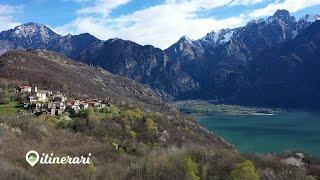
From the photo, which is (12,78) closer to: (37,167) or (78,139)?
(78,139)

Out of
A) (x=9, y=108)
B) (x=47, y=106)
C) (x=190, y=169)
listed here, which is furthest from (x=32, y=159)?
(x=47, y=106)

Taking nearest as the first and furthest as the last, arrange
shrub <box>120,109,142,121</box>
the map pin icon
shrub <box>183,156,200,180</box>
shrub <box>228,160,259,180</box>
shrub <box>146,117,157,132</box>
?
the map pin icon < shrub <box>183,156,200,180</box> < shrub <box>228,160,259,180</box> < shrub <box>146,117,157,132</box> < shrub <box>120,109,142,121</box>

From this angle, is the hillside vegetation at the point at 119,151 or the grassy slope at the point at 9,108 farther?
the grassy slope at the point at 9,108

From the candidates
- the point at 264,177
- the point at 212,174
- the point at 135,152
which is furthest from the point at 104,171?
the point at 135,152

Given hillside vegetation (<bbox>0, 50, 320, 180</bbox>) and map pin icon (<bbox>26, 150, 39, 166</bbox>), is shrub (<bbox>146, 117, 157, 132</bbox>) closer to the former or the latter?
hillside vegetation (<bbox>0, 50, 320, 180</bbox>)

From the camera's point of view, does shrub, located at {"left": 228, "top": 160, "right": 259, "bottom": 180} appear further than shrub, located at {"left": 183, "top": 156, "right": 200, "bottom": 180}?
Yes

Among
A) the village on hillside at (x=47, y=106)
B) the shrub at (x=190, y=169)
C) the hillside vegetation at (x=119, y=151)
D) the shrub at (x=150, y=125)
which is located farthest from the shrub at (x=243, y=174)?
the shrub at (x=150, y=125)

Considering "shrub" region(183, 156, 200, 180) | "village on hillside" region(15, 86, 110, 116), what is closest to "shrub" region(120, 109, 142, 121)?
"village on hillside" region(15, 86, 110, 116)

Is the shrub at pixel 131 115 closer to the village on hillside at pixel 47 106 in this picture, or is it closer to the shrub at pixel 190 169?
the village on hillside at pixel 47 106

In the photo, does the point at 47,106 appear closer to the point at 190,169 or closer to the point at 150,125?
the point at 150,125

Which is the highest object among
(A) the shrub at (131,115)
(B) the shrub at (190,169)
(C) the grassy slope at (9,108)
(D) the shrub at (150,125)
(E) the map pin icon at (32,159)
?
(C) the grassy slope at (9,108)

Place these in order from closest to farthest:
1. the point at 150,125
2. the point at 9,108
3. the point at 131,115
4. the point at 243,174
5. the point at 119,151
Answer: the point at 243,174 → the point at 119,151 → the point at 9,108 → the point at 150,125 → the point at 131,115

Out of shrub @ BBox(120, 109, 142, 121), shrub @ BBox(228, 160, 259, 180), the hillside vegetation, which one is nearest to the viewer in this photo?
the hillside vegetation
